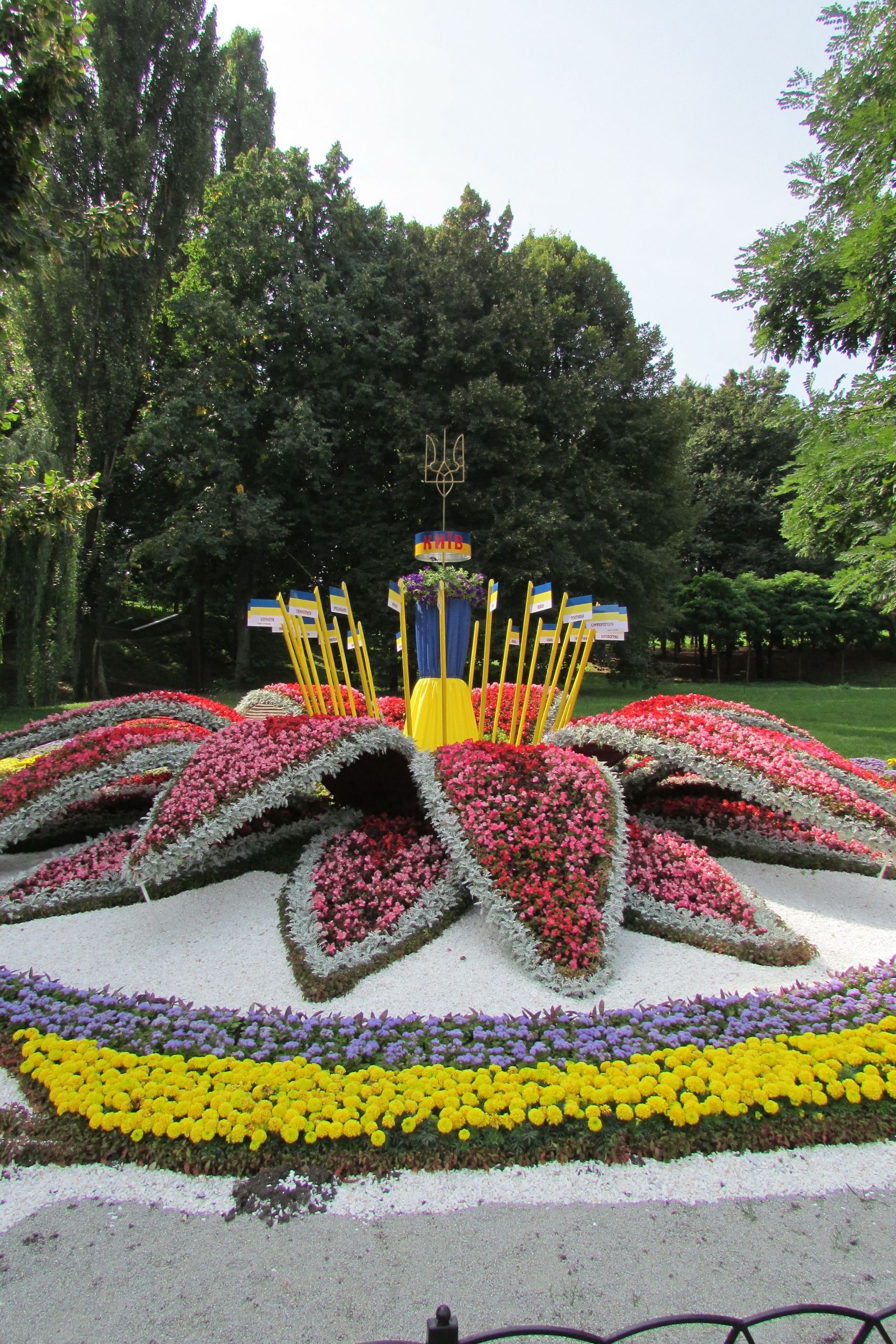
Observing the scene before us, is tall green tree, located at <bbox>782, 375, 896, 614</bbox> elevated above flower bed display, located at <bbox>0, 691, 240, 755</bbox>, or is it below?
above

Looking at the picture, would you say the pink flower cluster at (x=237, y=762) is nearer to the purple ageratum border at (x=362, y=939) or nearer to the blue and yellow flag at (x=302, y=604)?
the purple ageratum border at (x=362, y=939)

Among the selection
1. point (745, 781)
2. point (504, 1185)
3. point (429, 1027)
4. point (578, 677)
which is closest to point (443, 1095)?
point (504, 1185)

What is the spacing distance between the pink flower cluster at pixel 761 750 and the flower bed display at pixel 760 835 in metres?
0.50

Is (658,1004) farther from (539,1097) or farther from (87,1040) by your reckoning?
(87,1040)

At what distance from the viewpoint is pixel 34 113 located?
4828 millimetres

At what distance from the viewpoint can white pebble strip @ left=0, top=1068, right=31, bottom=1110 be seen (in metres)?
2.57

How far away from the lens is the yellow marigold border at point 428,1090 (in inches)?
93.4

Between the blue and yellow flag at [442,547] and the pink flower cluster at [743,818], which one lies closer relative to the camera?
the pink flower cluster at [743,818]

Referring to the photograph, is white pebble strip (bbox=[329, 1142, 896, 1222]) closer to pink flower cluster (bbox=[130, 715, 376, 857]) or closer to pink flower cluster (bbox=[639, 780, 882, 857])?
pink flower cluster (bbox=[130, 715, 376, 857])

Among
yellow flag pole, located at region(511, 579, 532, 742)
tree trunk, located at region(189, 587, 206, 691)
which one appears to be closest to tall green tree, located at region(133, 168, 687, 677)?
Result: tree trunk, located at region(189, 587, 206, 691)

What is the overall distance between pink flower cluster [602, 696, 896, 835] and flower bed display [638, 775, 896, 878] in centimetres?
50

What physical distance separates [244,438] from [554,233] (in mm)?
10040

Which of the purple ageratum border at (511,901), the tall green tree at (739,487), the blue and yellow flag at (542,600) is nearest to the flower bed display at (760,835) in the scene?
the purple ageratum border at (511,901)

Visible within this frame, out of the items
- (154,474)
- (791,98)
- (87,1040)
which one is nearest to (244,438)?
(154,474)
